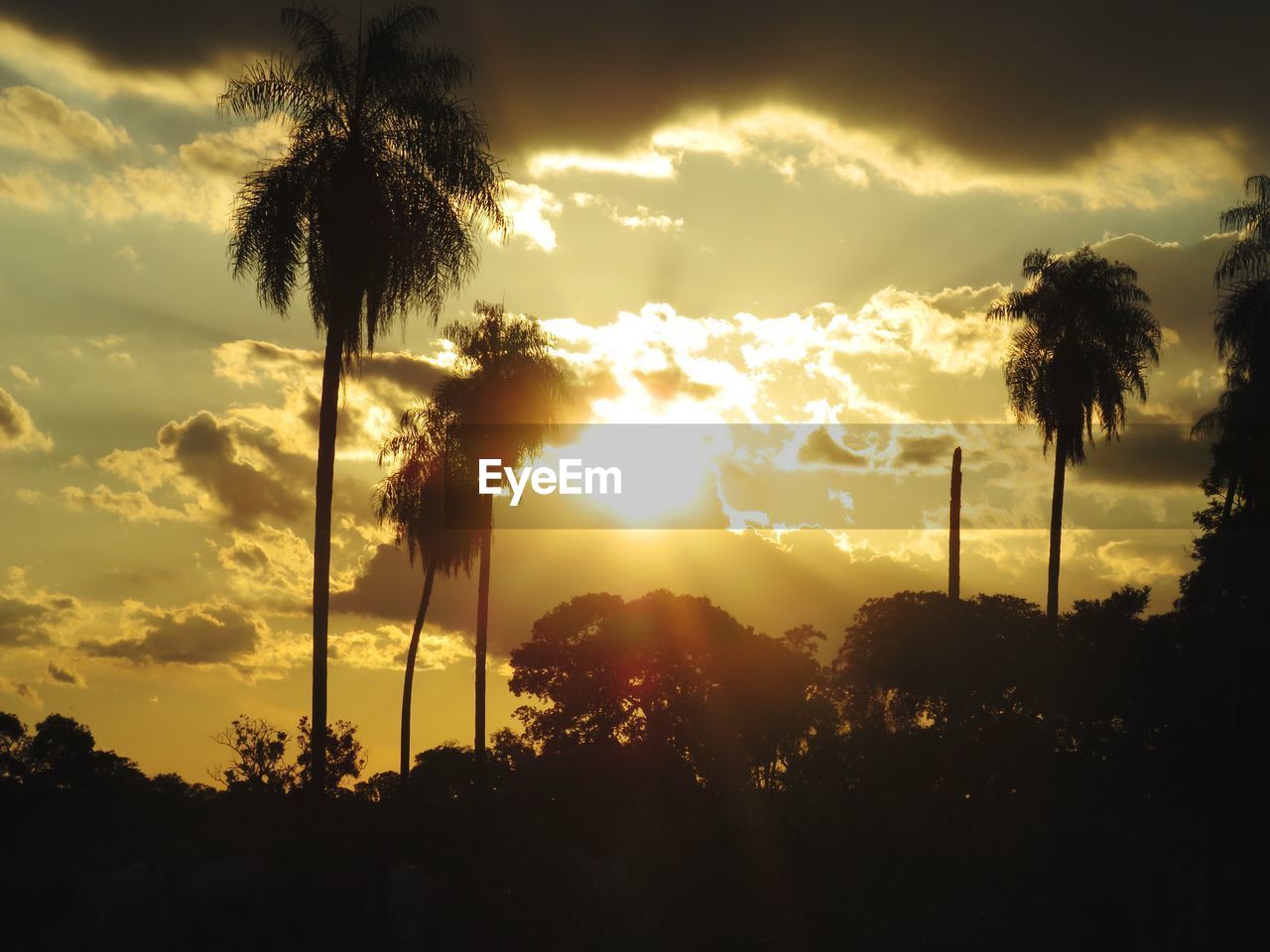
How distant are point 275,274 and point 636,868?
14.4 meters

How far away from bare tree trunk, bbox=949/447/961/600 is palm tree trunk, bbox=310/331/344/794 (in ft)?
80.3

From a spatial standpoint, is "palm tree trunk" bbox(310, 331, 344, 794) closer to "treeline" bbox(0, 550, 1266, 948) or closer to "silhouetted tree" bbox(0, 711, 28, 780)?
"treeline" bbox(0, 550, 1266, 948)

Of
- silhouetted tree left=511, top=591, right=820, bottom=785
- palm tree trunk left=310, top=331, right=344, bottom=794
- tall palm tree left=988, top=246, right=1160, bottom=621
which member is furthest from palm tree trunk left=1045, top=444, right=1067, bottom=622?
palm tree trunk left=310, top=331, right=344, bottom=794

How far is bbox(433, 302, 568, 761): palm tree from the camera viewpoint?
42.5 m

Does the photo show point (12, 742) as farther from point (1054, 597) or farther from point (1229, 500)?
point (1229, 500)

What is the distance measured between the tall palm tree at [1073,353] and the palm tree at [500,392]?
1634 centimetres

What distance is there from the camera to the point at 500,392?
42.5 meters

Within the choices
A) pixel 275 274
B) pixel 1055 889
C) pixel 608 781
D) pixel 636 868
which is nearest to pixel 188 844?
pixel 636 868

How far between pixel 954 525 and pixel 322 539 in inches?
976

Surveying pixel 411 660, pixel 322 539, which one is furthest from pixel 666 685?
pixel 322 539

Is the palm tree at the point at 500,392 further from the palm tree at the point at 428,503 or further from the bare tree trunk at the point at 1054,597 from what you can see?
the bare tree trunk at the point at 1054,597

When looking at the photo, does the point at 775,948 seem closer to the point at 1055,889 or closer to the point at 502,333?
the point at 1055,889

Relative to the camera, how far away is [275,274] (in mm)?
26297

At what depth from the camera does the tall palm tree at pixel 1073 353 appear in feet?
146
